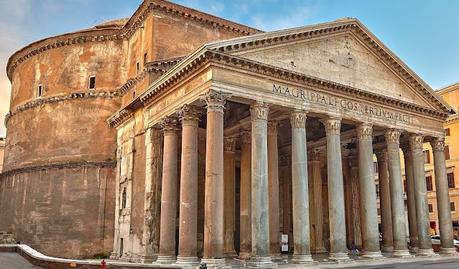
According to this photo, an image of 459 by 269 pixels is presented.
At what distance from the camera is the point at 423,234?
67.2 feet

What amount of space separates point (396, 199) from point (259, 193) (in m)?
7.79

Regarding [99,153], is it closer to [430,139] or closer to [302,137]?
[302,137]

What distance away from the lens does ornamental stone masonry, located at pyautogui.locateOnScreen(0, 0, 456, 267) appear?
16062mm

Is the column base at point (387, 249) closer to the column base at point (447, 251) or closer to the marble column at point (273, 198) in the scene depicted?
the column base at point (447, 251)

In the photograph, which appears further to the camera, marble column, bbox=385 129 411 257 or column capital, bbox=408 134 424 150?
column capital, bbox=408 134 424 150

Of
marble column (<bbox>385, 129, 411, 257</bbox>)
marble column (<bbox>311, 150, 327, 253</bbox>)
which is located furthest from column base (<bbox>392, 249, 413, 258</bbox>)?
marble column (<bbox>311, 150, 327, 253</bbox>)

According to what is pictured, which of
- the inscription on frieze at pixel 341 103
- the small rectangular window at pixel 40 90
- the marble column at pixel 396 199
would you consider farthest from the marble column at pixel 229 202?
the small rectangular window at pixel 40 90

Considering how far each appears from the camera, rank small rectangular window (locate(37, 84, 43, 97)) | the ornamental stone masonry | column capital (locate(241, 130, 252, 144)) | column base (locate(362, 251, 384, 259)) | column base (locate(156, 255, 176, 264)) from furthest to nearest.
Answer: small rectangular window (locate(37, 84, 43, 97)), column capital (locate(241, 130, 252, 144)), column base (locate(362, 251, 384, 259)), column base (locate(156, 255, 176, 264)), the ornamental stone masonry

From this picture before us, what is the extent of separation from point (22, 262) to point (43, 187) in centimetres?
739

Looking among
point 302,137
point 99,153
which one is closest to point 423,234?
point 302,137

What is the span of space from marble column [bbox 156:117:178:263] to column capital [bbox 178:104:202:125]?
5.21 ft

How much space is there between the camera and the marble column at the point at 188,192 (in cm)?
1564

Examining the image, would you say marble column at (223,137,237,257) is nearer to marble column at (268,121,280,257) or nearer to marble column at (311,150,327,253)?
marble column at (268,121,280,257)

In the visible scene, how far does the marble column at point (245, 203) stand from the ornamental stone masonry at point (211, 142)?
0.27 ft
